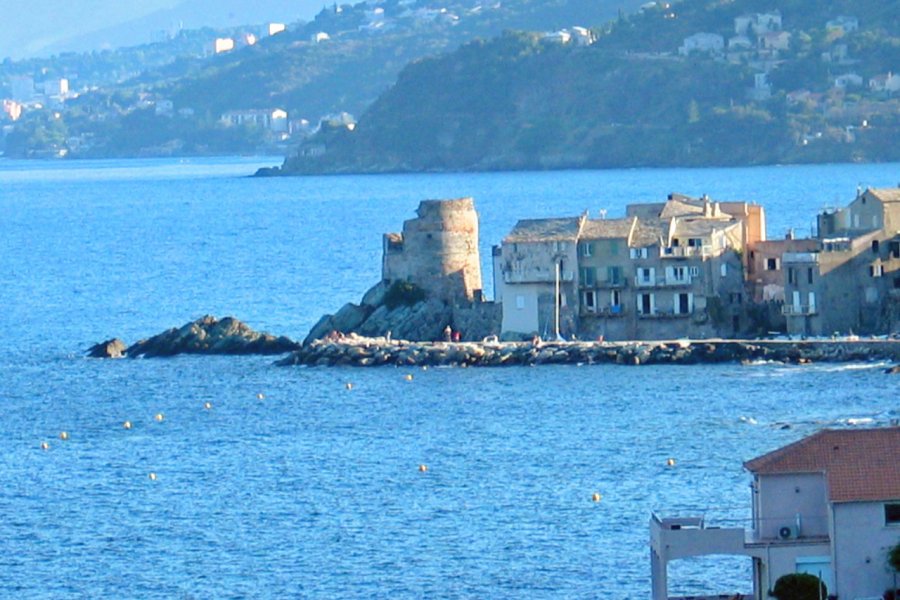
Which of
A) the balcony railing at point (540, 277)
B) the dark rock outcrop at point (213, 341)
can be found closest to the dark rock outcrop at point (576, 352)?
the balcony railing at point (540, 277)

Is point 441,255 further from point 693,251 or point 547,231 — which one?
point 693,251

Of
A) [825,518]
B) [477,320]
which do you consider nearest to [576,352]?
[477,320]

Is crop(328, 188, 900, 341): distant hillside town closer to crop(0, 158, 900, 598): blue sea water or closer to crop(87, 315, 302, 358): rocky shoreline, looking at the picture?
crop(0, 158, 900, 598): blue sea water

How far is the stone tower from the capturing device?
2650 inches

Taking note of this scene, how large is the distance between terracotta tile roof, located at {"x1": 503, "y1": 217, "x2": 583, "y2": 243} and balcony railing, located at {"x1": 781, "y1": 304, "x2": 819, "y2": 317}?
5658mm

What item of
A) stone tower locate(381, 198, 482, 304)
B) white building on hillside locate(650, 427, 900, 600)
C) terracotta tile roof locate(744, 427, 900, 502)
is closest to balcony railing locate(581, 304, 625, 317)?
stone tower locate(381, 198, 482, 304)

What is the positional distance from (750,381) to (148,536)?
19872 mm

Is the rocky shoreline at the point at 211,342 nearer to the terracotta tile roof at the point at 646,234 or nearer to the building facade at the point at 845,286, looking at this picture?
the terracotta tile roof at the point at 646,234

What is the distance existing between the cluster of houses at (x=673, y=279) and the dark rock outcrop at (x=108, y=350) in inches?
486

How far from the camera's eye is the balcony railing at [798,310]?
61938mm

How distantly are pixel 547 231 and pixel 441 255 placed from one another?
3.24 metres

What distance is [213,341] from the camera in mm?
70562

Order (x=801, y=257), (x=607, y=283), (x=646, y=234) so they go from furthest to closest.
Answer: (x=646, y=234)
(x=607, y=283)
(x=801, y=257)

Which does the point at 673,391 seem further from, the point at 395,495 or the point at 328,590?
the point at 328,590
